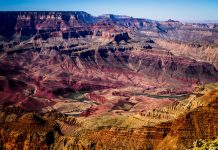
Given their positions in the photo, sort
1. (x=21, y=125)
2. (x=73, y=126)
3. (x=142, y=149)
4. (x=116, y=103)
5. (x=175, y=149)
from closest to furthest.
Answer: (x=175, y=149) → (x=142, y=149) → (x=21, y=125) → (x=73, y=126) → (x=116, y=103)

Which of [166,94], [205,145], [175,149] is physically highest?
[205,145]

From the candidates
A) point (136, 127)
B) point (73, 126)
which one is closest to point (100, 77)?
point (73, 126)

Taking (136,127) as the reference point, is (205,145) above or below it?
above

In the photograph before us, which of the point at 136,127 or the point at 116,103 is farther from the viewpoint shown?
the point at 116,103

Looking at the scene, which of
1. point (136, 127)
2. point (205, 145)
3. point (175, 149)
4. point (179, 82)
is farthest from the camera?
point (179, 82)

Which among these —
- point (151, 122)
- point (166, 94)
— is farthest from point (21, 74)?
point (151, 122)

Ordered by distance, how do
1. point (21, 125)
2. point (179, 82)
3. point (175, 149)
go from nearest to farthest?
point (175, 149) < point (21, 125) < point (179, 82)

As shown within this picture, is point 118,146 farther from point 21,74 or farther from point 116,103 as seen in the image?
point 21,74

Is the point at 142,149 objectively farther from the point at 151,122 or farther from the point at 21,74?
the point at 21,74

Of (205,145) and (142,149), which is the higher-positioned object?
(205,145)
